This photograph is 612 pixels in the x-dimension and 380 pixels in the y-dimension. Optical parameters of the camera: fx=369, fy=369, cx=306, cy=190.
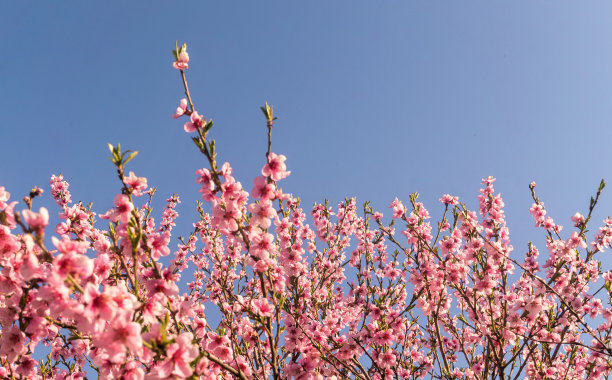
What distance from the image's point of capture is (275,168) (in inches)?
120

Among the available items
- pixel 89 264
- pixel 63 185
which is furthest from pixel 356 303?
pixel 63 185

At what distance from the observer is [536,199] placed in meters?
6.08

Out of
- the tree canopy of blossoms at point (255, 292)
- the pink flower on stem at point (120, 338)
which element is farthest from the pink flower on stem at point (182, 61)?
the pink flower on stem at point (120, 338)

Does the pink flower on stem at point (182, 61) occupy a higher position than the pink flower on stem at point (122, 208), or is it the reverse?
the pink flower on stem at point (182, 61)

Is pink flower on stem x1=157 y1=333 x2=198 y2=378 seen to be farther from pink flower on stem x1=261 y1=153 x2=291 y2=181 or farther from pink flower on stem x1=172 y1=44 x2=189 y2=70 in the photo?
pink flower on stem x1=172 y1=44 x2=189 y2=70

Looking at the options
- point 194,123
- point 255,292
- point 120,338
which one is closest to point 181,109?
point 194,123

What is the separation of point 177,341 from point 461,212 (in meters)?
4.81

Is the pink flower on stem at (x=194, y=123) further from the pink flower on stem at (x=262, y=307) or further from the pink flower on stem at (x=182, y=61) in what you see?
the pink flower on stem at (x=262, y=307)

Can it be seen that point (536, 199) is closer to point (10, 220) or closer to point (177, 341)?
point (177, 341)

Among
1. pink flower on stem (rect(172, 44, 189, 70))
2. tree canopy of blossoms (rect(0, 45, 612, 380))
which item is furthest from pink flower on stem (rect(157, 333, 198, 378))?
pink flower on stem (rect(172, 44, 189, 70))

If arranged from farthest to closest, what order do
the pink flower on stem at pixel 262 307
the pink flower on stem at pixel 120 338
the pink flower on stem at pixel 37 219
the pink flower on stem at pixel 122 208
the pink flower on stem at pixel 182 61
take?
the pink flower on stem at pixel 262 307, the pink flower on stem at pixel 182 61, the pink flower on stem at pixel 122 208, the pink flower on stem at pixel 37 219, the pink flower on stem at pixel 120 338

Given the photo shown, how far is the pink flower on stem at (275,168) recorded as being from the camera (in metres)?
3.00

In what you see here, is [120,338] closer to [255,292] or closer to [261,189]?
[261,189]

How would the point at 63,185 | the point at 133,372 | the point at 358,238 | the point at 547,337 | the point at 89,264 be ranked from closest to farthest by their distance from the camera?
1. the point at 89,264
2. the point at 133,372
3. the point at 547,337
4. the point at 63,185
5. the point at 358,238
